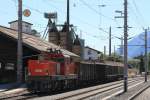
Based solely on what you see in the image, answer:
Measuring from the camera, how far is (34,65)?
107 ft

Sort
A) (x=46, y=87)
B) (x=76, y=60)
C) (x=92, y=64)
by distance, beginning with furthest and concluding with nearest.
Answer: (x=92, y=64)
(x=76, y=60)
(x=46, y=87)

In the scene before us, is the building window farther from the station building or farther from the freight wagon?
the freight wagon

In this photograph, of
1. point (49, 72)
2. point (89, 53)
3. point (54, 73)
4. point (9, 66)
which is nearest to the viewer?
point (49, 72)

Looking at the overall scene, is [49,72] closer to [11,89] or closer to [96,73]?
[11,89]

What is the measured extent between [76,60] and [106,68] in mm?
20273

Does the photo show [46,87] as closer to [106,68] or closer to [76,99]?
[76,99]

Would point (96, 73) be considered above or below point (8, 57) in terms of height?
below

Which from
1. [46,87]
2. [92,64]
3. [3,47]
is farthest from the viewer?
[92,64]

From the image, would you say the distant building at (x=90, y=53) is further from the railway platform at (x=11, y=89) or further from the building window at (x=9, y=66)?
the railway platform at (x=11, y=89)

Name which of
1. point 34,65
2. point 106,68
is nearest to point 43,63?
point 34,65

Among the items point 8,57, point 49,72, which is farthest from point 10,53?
point 49,72

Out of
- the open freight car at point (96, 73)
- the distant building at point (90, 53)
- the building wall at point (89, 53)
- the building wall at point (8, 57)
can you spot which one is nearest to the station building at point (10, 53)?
the building wall at point (8, 57)

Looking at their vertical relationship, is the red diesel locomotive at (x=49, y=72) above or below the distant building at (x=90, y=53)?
below

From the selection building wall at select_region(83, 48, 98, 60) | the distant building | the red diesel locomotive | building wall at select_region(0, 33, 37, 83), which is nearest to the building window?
building wall at select_region(0, 33, 37, 83)
